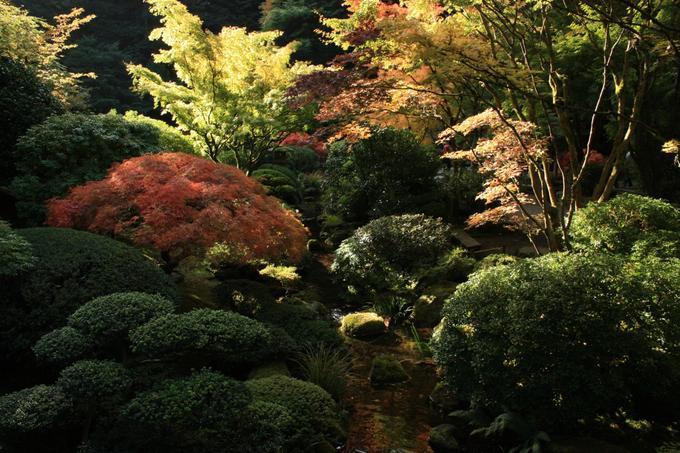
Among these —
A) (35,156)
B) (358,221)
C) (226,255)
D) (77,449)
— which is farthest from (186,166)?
(358,221)

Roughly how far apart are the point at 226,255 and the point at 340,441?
448 cm

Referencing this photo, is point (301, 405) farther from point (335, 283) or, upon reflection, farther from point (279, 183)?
point (279, 183)

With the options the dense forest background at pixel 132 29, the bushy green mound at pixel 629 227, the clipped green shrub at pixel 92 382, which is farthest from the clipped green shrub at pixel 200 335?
the dense forest background at pixel 132 29

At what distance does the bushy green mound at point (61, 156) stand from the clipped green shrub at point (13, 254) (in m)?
2.34

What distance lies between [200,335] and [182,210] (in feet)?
7.08

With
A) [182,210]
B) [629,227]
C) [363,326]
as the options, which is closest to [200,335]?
[182,210]

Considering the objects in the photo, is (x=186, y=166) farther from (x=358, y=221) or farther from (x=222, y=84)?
(x=358, y=221)

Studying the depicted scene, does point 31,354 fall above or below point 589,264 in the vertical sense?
below

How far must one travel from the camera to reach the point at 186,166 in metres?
7.31

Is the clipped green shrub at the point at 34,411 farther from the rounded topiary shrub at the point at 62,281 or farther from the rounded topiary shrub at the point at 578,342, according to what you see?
the rounded topiary shrub at the point at 578,342

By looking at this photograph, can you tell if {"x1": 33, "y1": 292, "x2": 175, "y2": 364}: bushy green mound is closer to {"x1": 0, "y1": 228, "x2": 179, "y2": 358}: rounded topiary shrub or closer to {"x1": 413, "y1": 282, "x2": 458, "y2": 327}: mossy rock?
{"x1": 0, "y1": 228, "x2": 179, "y2": 358}: rounded topiary shrub

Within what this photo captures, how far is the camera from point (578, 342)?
496 centimetres

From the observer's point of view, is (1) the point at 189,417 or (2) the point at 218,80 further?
(2) the point at 218,80

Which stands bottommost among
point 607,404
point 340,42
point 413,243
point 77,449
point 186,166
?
point 77,449
